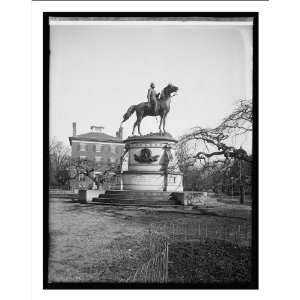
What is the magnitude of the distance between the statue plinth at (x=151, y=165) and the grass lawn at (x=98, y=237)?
84 centimetres

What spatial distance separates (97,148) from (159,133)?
1389mm

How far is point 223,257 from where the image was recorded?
7398 millimetres

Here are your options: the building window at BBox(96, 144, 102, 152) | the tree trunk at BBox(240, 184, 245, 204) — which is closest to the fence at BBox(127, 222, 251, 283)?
the tree trunk at BBox(240, 184, 245, 204)

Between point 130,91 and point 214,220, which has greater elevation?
point 130,91

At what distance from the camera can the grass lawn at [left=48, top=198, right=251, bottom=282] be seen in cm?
727

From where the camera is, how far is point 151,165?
28.8 feet

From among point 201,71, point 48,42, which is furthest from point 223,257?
point 48,42

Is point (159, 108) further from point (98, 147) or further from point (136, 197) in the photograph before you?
point (136, 197)

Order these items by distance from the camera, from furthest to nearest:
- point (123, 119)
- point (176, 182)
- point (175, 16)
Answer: point (176, 182), point (123, 119), point (175, 16)

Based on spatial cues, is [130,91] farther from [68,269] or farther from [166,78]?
[68,269]

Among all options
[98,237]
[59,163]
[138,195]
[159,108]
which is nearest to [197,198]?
[138,195]

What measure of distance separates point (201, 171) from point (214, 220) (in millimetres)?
1076

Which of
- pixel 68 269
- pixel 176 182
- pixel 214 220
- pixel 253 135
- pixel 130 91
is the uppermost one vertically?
pixel 130 91

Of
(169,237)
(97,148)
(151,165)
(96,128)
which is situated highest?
(96,128)
